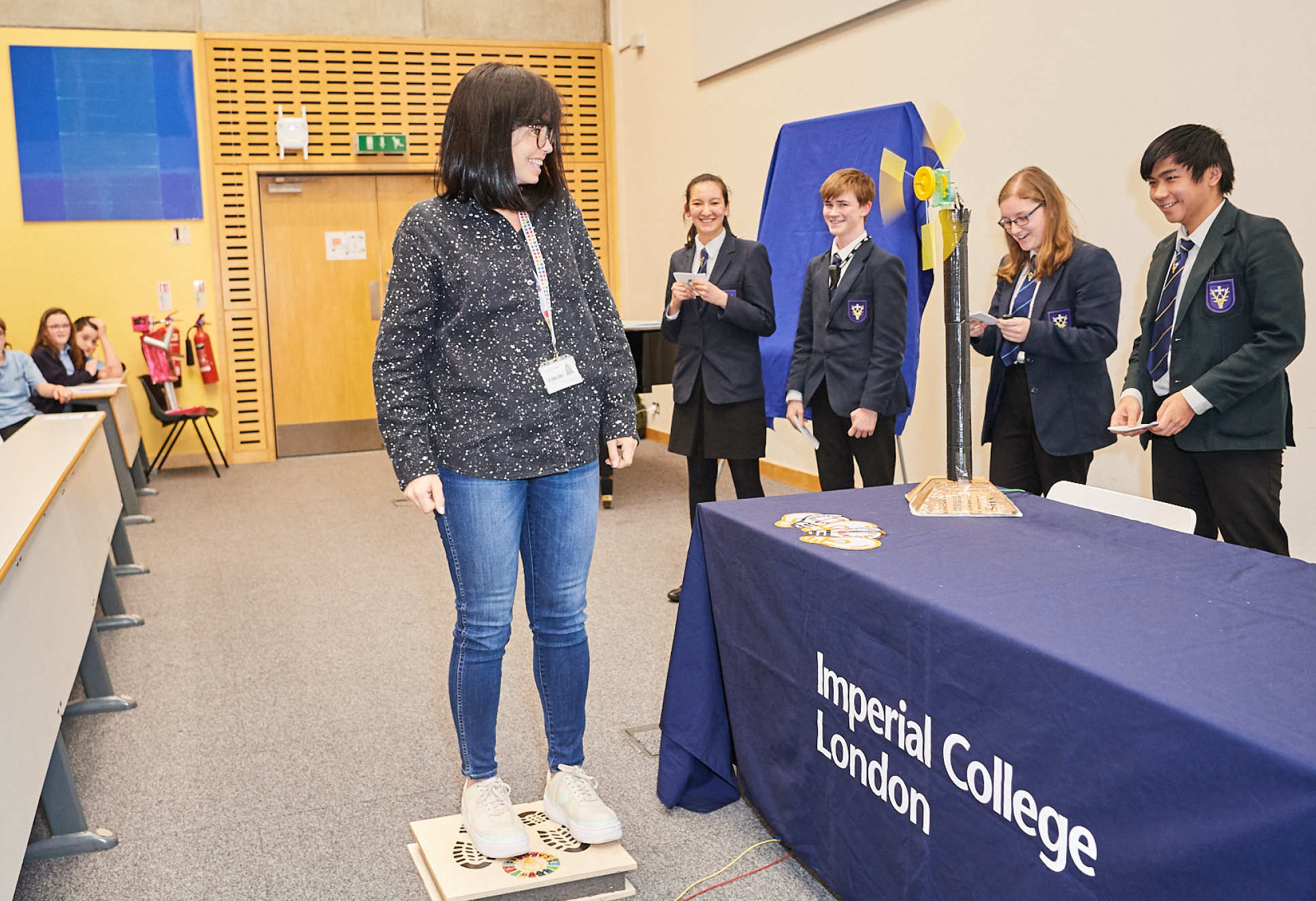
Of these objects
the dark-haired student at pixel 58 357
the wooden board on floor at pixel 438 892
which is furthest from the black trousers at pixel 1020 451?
the dark-haired student at pixel 58 357

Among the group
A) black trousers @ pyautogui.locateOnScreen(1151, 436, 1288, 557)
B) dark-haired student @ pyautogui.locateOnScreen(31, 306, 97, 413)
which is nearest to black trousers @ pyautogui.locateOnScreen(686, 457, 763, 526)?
black trousers @ pyautogui.locateOnScreen(1151, 436, 1288, 557)

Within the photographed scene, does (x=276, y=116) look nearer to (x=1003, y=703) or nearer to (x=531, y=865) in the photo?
(x=531, y=865)

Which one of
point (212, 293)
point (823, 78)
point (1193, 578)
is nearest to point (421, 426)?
point (1193, 578)

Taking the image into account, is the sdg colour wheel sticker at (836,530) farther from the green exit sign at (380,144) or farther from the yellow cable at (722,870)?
the green exit sign at (380,144)

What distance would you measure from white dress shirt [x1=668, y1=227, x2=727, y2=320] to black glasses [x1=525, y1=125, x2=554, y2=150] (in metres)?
1.77

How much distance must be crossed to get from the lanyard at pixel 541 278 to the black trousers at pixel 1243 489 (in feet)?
5.40

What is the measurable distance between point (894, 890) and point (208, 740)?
1.93m

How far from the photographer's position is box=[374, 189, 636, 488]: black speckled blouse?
6.02 feet

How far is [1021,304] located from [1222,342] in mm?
566

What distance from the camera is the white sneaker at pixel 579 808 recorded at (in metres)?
2.00

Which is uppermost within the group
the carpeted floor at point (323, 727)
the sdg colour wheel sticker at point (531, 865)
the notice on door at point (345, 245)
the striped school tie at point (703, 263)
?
the notice on door at point (345, 245)

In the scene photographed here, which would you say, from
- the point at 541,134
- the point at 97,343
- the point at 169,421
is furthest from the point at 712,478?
the point at 97,343

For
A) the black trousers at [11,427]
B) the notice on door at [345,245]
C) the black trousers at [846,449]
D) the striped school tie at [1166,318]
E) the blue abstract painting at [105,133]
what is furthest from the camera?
the notice on door at [345,245]

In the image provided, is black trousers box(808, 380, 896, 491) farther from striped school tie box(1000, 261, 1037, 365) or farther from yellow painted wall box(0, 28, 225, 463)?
yellow painted wall box(0, 28, 225, 463)
